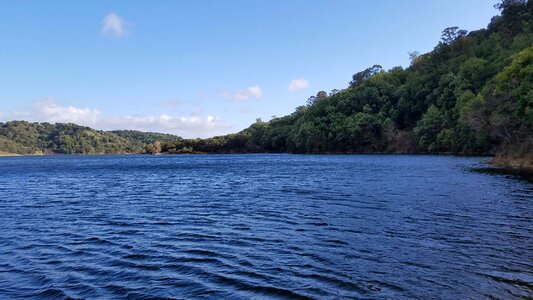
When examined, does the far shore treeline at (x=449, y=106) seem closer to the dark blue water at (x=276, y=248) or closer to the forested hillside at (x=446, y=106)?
the forested hillside at (x=446, y=106)

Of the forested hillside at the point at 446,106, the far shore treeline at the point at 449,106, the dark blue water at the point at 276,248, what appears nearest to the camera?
the dark blue water at the point at 276,248

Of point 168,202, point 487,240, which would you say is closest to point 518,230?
point 487,240

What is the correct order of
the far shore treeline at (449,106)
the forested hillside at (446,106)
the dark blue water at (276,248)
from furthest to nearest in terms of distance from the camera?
the forested hillside at (446,106)
the far shore treeline at (449,106)
the dark blue water at (276,248)

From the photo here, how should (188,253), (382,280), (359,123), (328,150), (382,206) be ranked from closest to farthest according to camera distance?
(382,280) → (188,253) → (382,206) → (359,123) → (328,150)

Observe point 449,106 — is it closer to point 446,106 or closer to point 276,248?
point 446,106

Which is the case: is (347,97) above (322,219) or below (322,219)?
above

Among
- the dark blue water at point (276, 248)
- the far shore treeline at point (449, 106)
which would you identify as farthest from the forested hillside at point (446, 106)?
the dark blue water at point (276, 248)

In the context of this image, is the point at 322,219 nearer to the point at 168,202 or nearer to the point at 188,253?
the point at 188,253

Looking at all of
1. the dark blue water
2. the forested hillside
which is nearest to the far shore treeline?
the forested hillside

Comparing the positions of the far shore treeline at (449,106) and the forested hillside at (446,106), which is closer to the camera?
the far shore treeline at (449,106)

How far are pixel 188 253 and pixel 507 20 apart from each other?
196 meters

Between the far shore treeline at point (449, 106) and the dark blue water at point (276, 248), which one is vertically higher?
the far shore treeline at point (449, 106)

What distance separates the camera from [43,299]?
11.7 m

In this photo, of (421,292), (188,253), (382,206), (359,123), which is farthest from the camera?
(359,123)
